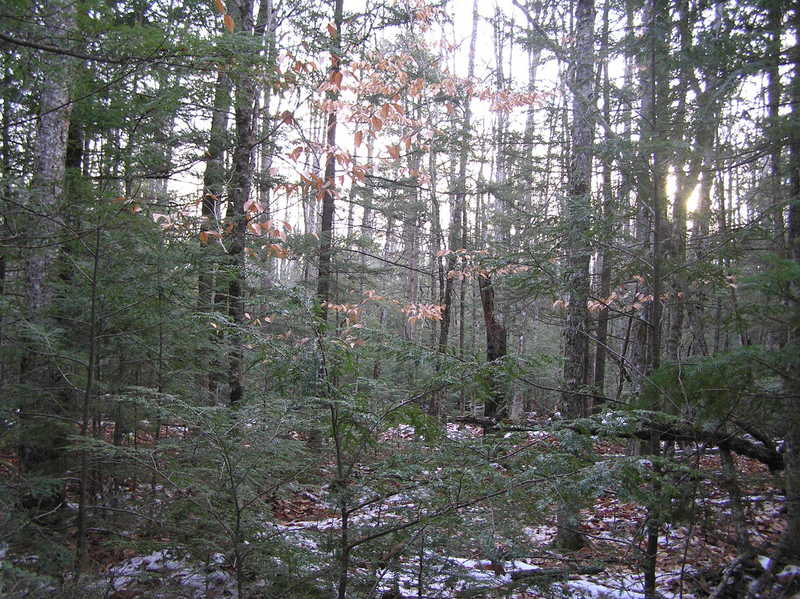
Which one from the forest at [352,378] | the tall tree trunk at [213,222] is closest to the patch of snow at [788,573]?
the forest at [352,378]

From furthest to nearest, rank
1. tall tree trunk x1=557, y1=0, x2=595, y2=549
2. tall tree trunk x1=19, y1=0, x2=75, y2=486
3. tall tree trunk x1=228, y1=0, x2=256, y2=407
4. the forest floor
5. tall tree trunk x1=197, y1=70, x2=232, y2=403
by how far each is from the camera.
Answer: tall tree trunk x1=228, y1=0, x2=256, y2=407 < tall tree trunk x1=197, y1=70, x2=232, y2=403 < tall tree trunk x1=557, y1=0, x2=595, y2=549 < tall tree trunk x1=19, y1=0, x2=75, y2=486 < the forest floor

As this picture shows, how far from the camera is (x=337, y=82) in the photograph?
4.60m

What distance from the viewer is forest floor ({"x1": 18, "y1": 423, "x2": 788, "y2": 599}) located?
273cm

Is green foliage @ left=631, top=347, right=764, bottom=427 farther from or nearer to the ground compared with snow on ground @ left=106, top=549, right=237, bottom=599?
farther from the ground

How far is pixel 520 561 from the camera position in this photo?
468 cm

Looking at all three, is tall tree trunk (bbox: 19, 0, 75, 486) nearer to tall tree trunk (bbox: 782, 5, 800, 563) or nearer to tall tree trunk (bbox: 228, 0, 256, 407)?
tall tree trunk (bbox: 228, 0, 256, 407)

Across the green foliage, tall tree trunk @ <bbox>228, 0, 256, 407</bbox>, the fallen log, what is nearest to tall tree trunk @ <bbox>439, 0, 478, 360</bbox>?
tall tree trunk @ <bbox>228, 0, 256, 407</bbox>

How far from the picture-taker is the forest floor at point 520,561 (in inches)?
108

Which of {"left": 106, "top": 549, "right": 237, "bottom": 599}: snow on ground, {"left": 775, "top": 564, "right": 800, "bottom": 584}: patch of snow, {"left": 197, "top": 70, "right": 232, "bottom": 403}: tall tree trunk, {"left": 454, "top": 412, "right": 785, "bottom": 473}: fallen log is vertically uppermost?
{"left": 197, "top": 70, "right": 232, "bottom": 403}: tall tree trunk

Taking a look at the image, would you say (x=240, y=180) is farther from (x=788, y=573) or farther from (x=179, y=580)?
(x=788, y=573)

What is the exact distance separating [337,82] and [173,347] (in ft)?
11.3

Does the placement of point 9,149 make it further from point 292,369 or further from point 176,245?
point 292,369

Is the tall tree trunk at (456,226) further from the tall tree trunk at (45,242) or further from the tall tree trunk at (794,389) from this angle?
the tall tree trunk at (45,242)

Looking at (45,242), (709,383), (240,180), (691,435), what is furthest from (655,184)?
(45,242)
